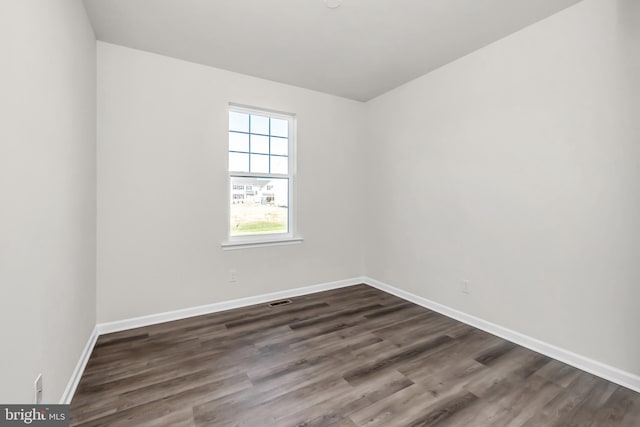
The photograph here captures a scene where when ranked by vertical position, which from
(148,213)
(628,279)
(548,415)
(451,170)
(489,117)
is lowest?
(548,415)

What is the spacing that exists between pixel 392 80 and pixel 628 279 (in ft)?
9.48

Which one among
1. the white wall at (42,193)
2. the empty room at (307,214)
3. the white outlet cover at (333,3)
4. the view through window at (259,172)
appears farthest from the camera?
the view through window at (259,172)

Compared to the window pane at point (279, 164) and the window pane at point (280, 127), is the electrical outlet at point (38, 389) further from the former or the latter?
the window pane at point (280, 127)

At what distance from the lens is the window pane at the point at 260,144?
3.48 m

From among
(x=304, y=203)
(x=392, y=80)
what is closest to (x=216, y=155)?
(x=304, y=203)

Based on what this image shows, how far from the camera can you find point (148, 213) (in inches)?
111

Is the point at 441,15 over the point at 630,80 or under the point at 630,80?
over

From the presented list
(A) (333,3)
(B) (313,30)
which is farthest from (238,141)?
(A) (333,3)

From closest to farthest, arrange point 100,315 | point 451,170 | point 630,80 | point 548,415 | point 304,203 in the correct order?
point 548,415 → point 630,80 → point 100,315 → point 451,170 → point 304,203

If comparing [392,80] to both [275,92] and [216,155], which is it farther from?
[216,155]

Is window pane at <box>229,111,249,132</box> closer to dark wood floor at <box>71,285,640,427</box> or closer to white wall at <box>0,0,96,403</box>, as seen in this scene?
white wall at <box>0,0,96,403</box>

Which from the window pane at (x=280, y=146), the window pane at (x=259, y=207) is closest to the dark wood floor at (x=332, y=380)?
Answer: the window pane at (x=259, y=207)

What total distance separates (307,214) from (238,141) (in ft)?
4.18

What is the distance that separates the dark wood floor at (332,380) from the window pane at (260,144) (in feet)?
6.64
